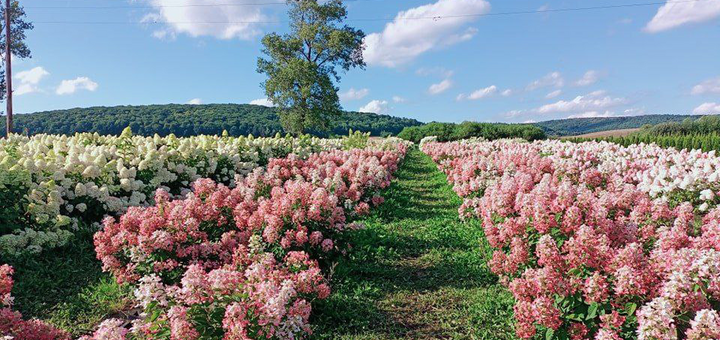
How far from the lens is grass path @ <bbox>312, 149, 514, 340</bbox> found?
3.98m

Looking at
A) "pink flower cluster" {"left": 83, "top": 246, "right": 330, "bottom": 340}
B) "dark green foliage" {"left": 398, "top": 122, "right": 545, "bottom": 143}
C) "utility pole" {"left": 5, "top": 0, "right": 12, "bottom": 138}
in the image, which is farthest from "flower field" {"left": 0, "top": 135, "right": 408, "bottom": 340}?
"dark green foliage" {"left": 398, "top": 122, "right": 545, "bottom": 143}

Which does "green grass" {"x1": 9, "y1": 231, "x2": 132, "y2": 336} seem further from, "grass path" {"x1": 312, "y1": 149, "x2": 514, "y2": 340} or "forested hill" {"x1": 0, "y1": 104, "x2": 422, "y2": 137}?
"forested hill" {"x1": 0, "y1": 104, "x2": 422, "y2": 137}

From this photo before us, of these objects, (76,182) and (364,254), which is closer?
(364,254)

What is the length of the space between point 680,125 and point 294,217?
4959 cm

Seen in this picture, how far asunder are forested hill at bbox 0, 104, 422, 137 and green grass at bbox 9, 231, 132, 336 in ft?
153

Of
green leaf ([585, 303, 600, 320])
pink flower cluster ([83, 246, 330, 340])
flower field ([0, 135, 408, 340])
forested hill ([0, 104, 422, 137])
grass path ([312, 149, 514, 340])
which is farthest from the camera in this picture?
forested hill ([0, 104, 422, 137])

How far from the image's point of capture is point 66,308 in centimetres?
440

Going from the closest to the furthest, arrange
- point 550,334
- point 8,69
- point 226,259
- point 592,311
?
point 592,311 → point 550,334 → point 226,259 → point 8,69

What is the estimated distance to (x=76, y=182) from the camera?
6727 mm

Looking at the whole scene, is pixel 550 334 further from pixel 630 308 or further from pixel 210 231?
pixel 210 231

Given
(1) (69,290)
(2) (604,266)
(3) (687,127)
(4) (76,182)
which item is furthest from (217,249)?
(3) (687,127)

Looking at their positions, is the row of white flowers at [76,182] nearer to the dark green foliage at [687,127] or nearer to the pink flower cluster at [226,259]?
the pink flower cluster at [226,259]

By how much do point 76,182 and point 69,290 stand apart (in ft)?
8.14

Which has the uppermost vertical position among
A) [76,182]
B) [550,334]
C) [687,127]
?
[687,127]
